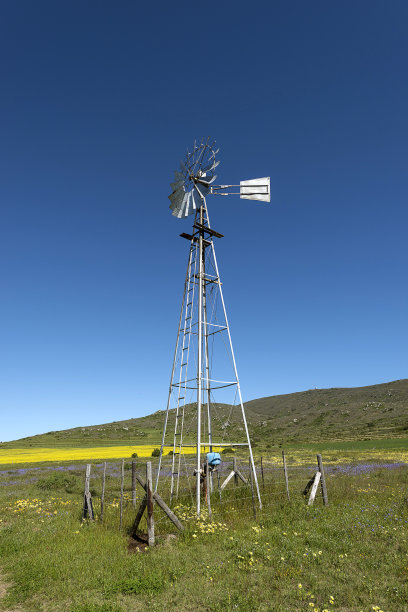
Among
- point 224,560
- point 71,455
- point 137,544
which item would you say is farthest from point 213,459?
point 71,455

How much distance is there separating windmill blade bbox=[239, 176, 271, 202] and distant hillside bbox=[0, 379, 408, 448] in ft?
226

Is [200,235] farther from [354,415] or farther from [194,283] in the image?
[354,415]

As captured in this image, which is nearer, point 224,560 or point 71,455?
point 224,560

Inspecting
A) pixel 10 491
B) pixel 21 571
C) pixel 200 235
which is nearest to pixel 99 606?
pixel 21 571

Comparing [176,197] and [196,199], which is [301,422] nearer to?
[196,199]

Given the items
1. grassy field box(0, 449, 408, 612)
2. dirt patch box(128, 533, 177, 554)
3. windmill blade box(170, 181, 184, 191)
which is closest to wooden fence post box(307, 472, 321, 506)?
grassy field box(0, 449, 408, 612)

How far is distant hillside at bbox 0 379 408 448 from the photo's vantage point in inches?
3433

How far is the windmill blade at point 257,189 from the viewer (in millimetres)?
17953

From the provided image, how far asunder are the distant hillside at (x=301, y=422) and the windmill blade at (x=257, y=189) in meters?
68.9

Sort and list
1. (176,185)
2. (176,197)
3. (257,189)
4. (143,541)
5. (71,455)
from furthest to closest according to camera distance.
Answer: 1. (71,455)
2. (176,185)
3. (176,197)
4. (257,189)
5. (143,541)

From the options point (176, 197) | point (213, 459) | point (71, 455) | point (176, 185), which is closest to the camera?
point (213, 459)

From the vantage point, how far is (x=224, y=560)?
9.63 metres

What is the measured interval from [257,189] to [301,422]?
113262mm

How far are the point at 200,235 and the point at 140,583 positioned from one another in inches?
543
